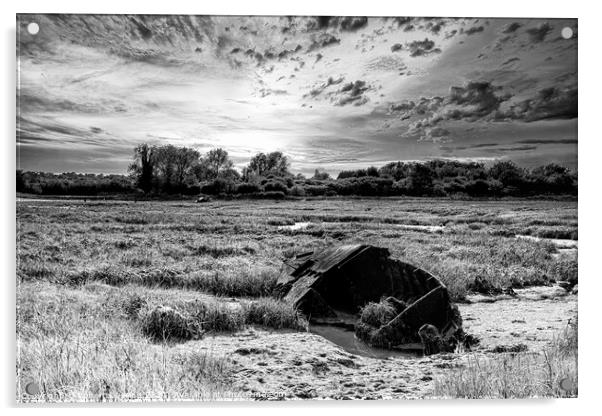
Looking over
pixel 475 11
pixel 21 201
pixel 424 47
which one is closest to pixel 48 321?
pixel 21 201

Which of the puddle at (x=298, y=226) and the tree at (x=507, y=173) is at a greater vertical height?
the tree at (x=507, y=173)

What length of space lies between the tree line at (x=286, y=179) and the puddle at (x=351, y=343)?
1638 mm

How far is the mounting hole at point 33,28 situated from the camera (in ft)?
17.2

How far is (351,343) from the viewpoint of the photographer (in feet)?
16.4

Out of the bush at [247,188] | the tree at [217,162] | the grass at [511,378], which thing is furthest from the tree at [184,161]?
the grass at [511,378]

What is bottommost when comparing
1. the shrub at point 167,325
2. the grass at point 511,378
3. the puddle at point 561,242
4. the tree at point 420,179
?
the grass at point 511,378

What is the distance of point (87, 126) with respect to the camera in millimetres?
5434

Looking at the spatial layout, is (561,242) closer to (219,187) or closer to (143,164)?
(219,187)

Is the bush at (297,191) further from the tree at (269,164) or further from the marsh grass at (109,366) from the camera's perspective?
the marsh grass at (109,366)

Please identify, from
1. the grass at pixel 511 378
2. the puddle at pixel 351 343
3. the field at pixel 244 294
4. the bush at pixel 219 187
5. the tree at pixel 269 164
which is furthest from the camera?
the bush at pixel 219 187

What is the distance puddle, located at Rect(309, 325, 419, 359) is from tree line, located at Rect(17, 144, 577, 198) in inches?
64.5

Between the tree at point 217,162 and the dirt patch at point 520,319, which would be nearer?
the dirt patch at point 520,319

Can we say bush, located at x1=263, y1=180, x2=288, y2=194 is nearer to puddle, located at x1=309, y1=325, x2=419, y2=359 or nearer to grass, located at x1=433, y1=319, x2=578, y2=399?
puddle, located at x1=309, y1=325, x2=419, y2=359

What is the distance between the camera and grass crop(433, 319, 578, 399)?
4727 mm
